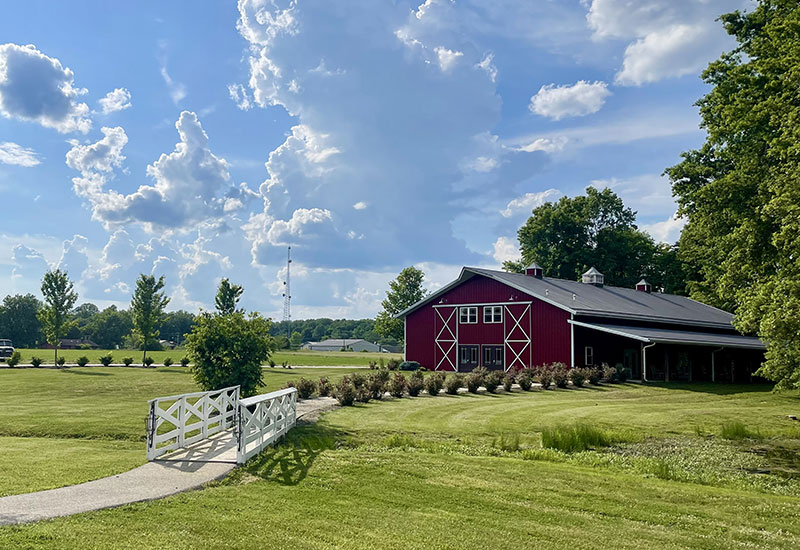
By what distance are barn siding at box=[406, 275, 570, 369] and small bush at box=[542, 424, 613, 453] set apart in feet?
68.9

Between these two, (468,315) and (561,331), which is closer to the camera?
(561,331)

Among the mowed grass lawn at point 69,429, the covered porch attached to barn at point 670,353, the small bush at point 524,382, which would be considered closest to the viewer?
the mowed grass lawn at point 69,429

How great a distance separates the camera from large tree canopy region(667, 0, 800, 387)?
1884cm

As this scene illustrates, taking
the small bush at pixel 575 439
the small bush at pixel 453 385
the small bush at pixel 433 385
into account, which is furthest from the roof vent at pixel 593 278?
the small bush at pixel 575 439

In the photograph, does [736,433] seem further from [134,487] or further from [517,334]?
[517,334]

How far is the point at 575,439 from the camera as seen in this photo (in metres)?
14.9

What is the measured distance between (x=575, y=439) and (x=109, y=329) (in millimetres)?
130705

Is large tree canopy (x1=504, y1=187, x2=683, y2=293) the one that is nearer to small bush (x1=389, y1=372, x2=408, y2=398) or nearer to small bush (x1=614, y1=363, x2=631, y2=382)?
small bush (x1=614, y1=363, x2=631, y2=382)

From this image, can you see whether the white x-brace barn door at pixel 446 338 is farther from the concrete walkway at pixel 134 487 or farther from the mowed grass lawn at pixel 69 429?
the concrete walkway at pixel 134 487

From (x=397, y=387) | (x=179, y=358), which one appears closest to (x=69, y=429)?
(x=397, y=387)

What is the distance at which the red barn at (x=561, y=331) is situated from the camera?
36.9 metres

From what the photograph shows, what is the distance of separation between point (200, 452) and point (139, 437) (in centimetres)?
358

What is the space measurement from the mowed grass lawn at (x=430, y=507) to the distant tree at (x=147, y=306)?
3538 cm

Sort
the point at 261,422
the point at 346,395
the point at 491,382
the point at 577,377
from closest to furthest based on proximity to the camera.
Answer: the point at 261,422
the point at 346,395
the point at 491,382
the point at 577,377
